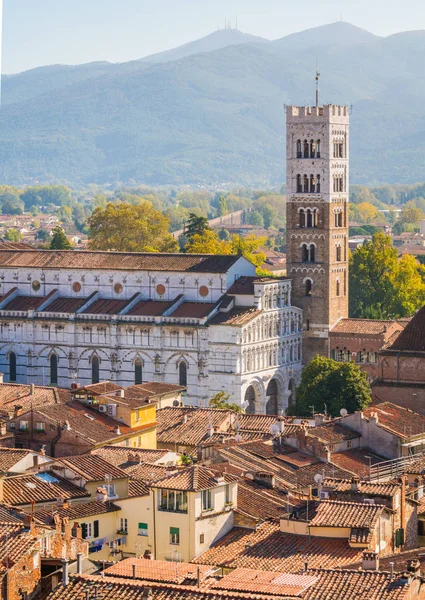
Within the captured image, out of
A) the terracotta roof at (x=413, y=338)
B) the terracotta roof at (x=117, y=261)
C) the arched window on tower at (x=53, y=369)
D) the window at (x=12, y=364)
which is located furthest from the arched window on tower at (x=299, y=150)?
the terracotta roof at (x=413, y=338)

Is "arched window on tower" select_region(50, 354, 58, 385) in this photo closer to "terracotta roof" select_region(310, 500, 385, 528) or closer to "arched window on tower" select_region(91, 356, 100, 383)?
"arched window on tower" select_region(91, 356, 100, 383)

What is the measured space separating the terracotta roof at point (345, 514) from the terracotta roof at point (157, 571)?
4029 millimetres

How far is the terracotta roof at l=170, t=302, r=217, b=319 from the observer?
66000mm

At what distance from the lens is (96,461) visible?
34.9 meters

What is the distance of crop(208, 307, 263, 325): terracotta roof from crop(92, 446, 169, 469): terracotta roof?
26239 mm

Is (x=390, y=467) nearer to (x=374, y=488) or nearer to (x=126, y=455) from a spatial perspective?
(x=126, y=455)

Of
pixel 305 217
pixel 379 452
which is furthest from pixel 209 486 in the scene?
pixel 305 217

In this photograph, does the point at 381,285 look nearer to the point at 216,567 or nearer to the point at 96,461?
the point at 96,461

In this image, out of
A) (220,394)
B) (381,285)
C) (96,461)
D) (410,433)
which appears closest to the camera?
(96,461)

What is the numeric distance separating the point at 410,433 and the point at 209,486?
48.1 feet

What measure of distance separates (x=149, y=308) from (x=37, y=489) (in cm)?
3527

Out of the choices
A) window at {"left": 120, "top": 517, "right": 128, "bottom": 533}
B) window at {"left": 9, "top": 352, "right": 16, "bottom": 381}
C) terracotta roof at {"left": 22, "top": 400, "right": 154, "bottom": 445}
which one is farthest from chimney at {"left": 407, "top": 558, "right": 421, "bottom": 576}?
window at {"left": 9, "top": 352, "right": 16, "bottom": 381}

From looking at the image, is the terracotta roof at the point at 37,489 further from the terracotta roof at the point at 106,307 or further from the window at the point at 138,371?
the terracotta roof at the point at 106,307

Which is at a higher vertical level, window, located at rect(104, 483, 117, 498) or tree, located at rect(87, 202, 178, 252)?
tree, located at rect(87, 202, 178, 252)
